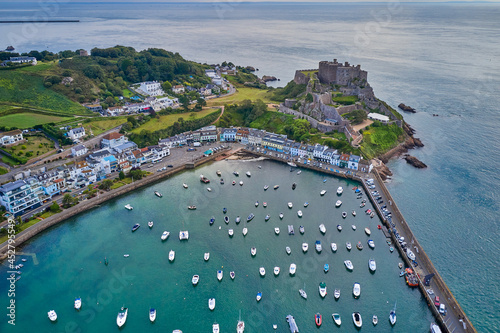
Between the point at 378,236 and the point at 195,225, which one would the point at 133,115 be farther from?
the point at 378,236

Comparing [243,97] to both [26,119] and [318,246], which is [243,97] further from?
[318,246]

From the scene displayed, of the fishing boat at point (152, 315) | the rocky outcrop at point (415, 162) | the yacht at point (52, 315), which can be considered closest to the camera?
the yacht at point (52, 315)

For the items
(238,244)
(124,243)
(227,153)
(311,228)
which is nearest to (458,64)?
(227,153)

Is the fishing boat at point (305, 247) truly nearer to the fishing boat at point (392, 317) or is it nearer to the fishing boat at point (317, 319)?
the fishing boat at point (317, 319)

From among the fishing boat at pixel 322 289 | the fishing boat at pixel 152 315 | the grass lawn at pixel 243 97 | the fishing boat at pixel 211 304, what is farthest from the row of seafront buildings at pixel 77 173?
the fishing boat at pixel 322 289

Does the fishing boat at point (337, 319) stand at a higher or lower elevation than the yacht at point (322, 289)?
higher

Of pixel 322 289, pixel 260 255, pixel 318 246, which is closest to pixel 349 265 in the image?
pixel 318 246

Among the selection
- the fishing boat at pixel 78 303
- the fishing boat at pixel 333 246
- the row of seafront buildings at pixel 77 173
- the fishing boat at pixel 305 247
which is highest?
the fishing boat at pixel 333 246

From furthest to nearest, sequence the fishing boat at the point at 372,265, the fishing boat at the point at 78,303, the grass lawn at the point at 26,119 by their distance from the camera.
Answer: the grass lawn at the point at 26,119
the fishing boat at the point at 372,265
the fishing boat at the point at 78,303
